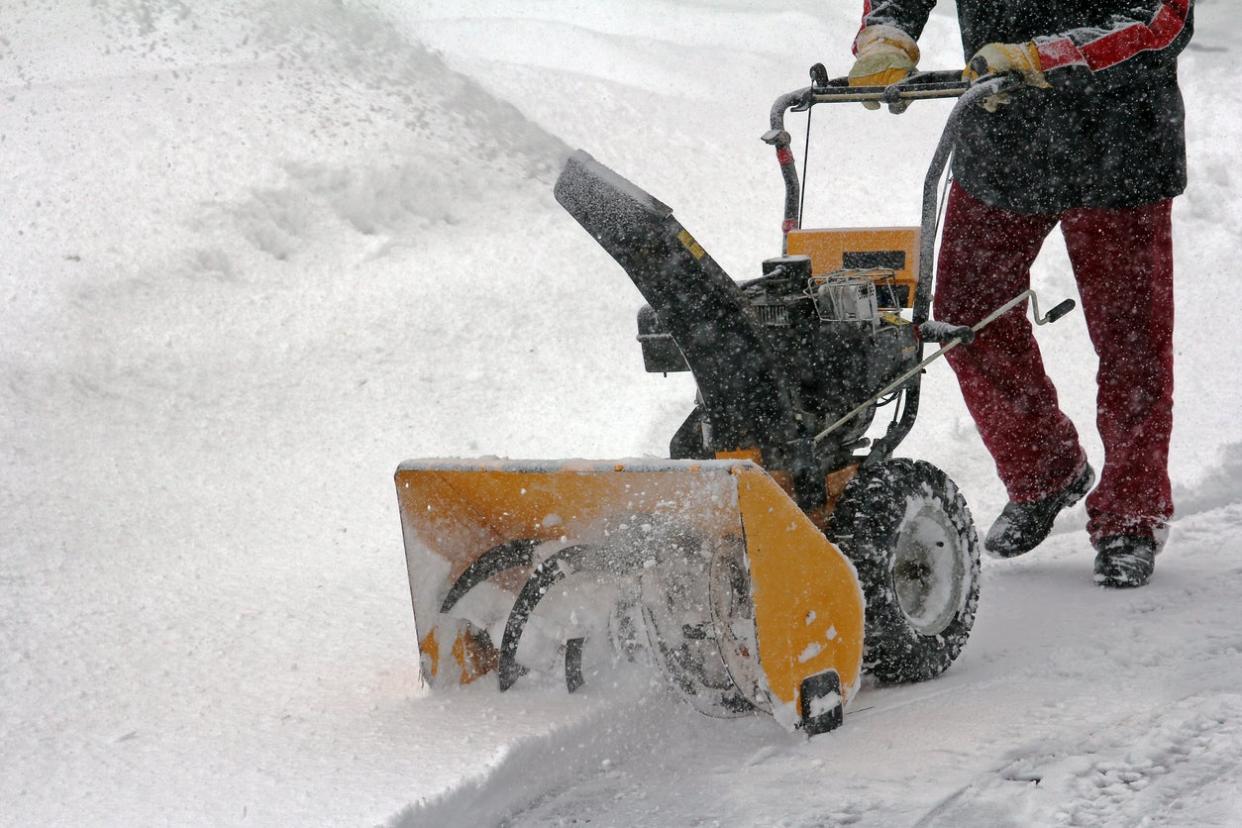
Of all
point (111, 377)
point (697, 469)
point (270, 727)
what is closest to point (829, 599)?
point (697, 469)

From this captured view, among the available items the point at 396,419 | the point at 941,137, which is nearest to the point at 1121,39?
the point at 941,137

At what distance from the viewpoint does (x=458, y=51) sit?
9.23 m

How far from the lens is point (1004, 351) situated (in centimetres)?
377

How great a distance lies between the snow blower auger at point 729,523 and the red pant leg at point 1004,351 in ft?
2.02

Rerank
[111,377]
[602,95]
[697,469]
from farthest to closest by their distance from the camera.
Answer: [602,95], [111,377], [697,469]

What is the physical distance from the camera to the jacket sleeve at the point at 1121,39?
3032 mm

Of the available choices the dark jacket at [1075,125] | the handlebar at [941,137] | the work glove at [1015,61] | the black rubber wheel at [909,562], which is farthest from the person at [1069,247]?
the black rubber wheel at [909,562]

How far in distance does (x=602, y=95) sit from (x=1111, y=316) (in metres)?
5.95

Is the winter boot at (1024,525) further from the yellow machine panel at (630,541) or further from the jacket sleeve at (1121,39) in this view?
the yellow machine panel at (630,541)

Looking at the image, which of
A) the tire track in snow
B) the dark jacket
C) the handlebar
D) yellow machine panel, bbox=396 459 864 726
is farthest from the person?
yellow machine panel, bbox=396 459 864 726

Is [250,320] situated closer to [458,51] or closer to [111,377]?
[111,377]

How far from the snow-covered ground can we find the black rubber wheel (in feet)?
0.34

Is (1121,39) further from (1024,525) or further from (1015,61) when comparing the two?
(1024,525)

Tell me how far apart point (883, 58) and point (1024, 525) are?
1500 mm
